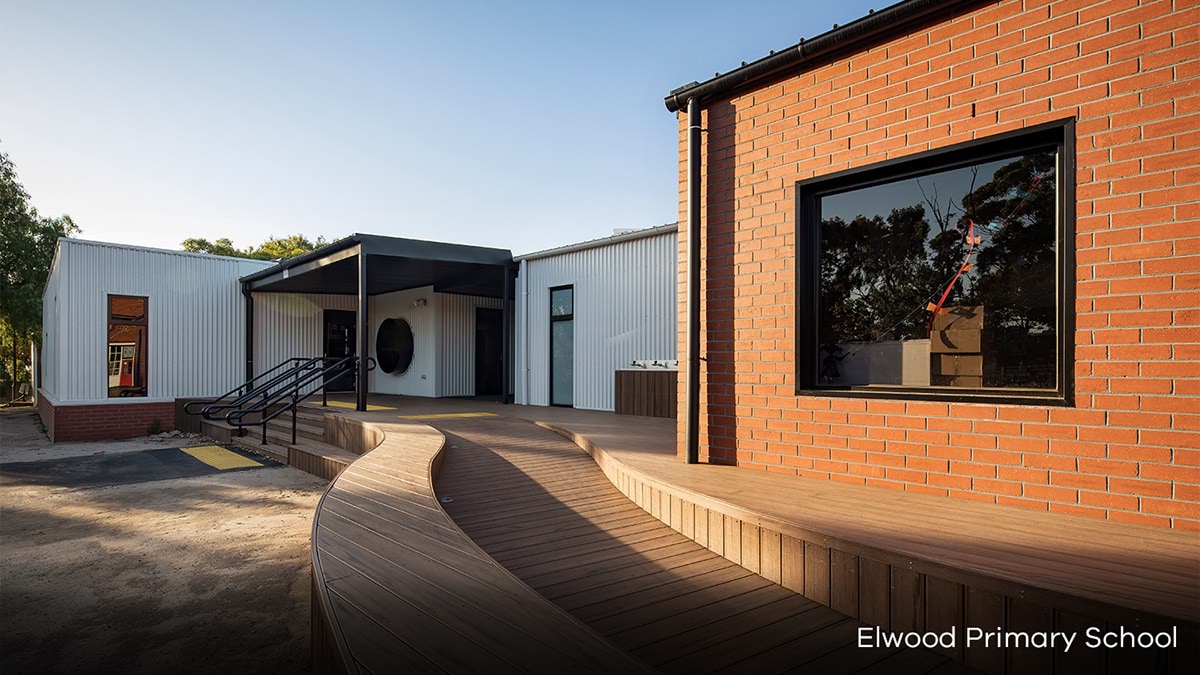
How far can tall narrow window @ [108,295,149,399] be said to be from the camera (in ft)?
37.0

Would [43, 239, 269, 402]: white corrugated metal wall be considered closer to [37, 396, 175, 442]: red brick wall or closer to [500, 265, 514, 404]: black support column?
[37, 396, 175, 442]: red brick wall

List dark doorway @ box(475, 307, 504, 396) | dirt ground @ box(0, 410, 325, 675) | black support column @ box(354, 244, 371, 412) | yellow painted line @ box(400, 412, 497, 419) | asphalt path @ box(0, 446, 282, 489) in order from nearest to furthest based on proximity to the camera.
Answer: dirt ground @ box(0, 410, 325, 675)
asphalt path @ box(0, 446, 282, 489)
yellow painted line @ box(400, 412, 497, 419)
black support column @ box(354, 244, 371, 412)
dark doorway @ box(475, 307, 504, 396)

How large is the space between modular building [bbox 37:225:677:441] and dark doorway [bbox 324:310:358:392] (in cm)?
3

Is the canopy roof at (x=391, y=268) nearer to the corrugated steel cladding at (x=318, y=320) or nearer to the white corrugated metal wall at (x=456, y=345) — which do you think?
the white corrugated metal wall at (x=456, y=345)

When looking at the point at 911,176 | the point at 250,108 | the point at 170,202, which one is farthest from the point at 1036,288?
the point at 170,202

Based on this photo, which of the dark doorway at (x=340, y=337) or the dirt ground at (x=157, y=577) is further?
the dark doorway at (x=340, y=337)

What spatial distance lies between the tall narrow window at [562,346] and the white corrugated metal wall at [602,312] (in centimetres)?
11

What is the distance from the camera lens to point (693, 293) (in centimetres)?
426

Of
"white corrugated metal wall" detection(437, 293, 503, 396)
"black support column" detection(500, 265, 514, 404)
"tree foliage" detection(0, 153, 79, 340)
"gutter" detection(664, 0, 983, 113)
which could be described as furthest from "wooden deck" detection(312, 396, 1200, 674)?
"tree foliage" detection(0, 153, 79, 340)

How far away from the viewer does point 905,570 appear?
7.20ft

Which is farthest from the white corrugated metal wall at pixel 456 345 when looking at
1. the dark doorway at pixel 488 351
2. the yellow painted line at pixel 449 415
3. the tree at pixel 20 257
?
the tree at pixel 20 257

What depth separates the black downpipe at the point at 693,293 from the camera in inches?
167

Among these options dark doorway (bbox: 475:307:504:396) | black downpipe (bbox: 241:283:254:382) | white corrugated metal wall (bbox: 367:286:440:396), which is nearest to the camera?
white corrugated metal wall (bbox: 367:286:440:396)

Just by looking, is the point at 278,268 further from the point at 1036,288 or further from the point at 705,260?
the point at 1036,288
